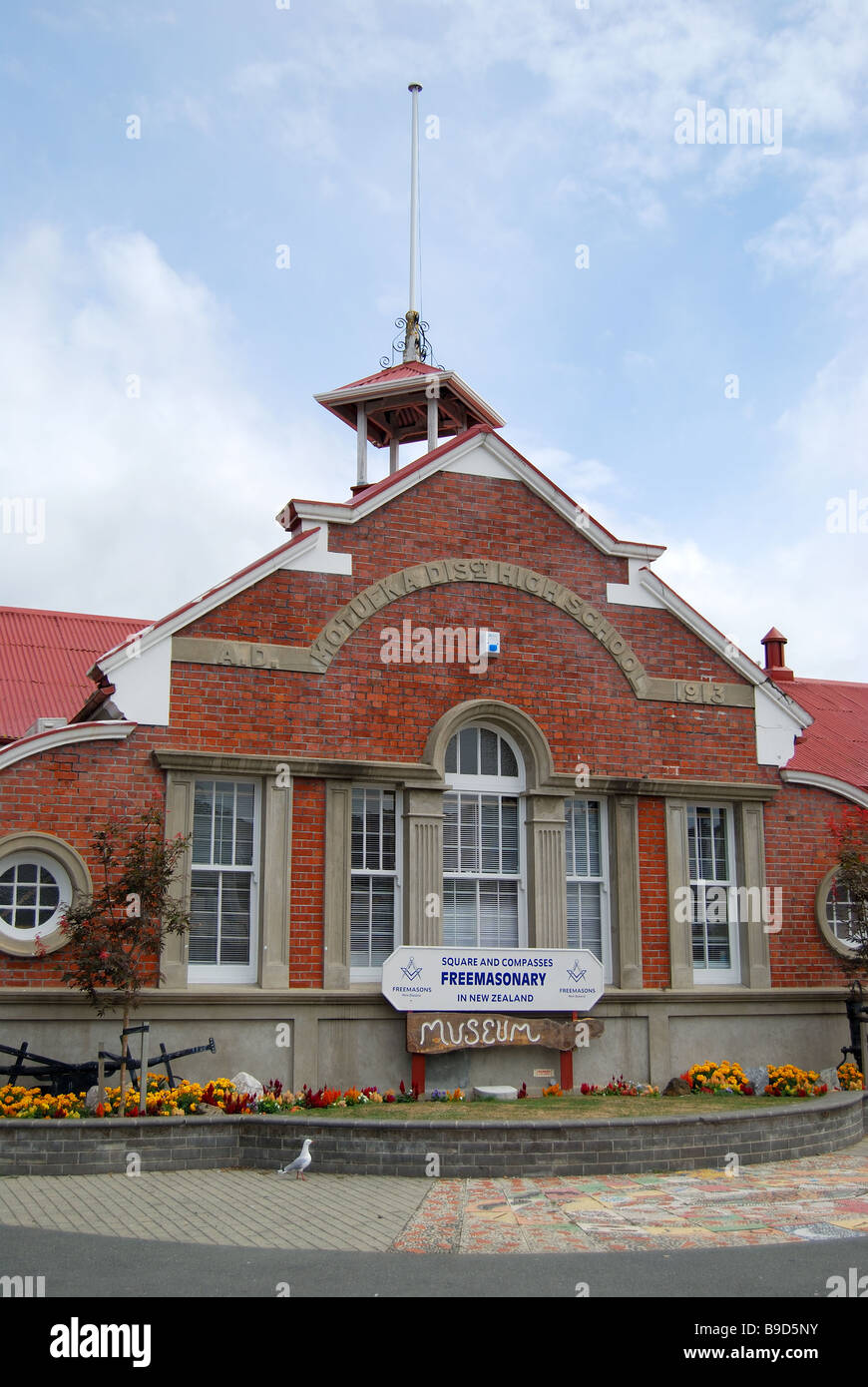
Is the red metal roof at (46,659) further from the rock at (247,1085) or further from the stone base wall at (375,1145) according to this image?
the stone base wall at (375,1145)

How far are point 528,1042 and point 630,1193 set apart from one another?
15.2 feet

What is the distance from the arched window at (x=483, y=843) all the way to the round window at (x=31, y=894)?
4806mm

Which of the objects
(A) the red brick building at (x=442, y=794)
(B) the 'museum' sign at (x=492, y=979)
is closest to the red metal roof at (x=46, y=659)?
(A) the red brick building at (x=442, y=794)

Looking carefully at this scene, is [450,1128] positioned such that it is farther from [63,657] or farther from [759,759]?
[63,657]

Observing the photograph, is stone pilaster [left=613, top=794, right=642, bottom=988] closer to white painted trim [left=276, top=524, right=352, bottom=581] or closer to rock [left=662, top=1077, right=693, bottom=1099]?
rock [left=662, top=1077, right=693, bottom=1099]

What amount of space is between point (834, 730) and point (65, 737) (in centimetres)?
1667

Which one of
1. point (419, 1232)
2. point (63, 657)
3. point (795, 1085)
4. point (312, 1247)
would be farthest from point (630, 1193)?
point (63, 657)

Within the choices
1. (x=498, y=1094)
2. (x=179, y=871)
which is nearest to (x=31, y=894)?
(x=179, y=871)

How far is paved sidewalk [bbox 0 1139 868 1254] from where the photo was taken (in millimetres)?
9719

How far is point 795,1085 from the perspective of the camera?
54.0 feet

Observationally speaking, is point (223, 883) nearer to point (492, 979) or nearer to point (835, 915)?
point (492, 979)

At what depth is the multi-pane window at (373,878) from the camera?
16375 millimetres

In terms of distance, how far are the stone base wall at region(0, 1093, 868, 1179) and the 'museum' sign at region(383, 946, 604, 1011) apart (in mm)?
3033
